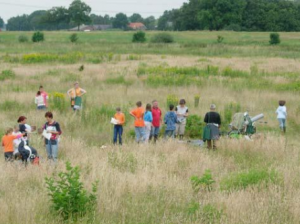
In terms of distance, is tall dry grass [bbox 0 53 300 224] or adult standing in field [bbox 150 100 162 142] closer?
tall dry grass [bbox 0 53 300 224]

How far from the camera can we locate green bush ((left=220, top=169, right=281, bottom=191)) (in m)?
8.42

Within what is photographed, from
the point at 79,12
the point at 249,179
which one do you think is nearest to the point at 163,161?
the point at 249,179

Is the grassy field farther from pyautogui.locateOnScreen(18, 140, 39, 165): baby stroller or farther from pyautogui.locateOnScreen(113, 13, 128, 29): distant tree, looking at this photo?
pyautogui.locateOnScreen(113, 13, 128, 29): distant tree

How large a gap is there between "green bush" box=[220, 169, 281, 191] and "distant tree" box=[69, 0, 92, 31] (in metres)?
110

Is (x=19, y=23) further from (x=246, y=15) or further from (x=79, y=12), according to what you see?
(x=246, y=15)

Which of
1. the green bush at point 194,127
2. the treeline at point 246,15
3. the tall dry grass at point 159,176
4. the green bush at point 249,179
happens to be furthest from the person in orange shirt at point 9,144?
the treeline at point 246,15

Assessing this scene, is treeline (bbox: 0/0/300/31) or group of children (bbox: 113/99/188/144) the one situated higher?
treeline (bbox: 0/0/300/31)

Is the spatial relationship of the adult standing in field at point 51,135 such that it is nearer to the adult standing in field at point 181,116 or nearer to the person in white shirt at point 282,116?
the adult standing in field at point 181,116

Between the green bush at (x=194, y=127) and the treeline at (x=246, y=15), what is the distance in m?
77.4

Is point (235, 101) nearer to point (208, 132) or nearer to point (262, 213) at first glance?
point (208, 132)

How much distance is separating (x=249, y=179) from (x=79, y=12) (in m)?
111

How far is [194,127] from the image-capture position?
1483cm

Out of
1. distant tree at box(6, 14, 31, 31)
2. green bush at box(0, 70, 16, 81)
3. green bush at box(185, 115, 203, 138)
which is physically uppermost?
distant tree at box(6, 14, 31, 31)

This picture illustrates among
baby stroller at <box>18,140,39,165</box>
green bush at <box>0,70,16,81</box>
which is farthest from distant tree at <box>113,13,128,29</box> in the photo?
baby stroller at <box>18,140,39,165</box>
